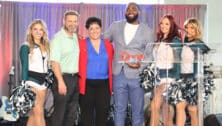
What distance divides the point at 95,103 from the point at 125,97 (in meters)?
0.37

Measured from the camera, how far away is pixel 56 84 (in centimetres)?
420

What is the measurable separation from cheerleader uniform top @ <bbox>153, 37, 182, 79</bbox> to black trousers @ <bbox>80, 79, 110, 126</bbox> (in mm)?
658

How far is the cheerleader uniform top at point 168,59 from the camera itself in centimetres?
383

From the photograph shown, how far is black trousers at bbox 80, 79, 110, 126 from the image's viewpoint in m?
4.21

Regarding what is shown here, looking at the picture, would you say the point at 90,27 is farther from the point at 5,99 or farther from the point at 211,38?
the point at 211,38

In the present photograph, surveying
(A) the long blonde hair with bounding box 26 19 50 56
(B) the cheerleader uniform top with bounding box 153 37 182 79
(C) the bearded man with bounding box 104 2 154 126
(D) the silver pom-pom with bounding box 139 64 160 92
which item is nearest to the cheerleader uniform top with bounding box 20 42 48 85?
(A) the long blonde hair with bounding box 26 19 50 56

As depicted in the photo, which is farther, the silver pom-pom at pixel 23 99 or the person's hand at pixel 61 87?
the silver pom-pom at pixel 23 99

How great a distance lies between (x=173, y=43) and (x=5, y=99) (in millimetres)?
3279

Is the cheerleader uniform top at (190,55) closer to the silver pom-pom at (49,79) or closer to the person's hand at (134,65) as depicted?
the person's hand at (134,65)

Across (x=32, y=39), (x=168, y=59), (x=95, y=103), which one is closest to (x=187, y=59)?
(x=168, y=59)

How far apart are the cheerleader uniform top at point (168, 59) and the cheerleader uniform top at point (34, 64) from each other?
120 centimetres

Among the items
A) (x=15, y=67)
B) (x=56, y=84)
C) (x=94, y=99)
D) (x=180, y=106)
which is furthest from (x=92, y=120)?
(x=15, y=67)

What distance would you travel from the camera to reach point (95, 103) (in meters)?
4.25

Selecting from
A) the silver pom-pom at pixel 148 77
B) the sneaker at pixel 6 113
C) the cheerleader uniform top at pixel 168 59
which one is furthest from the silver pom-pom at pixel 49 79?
the sneaker at pixel 6 113
